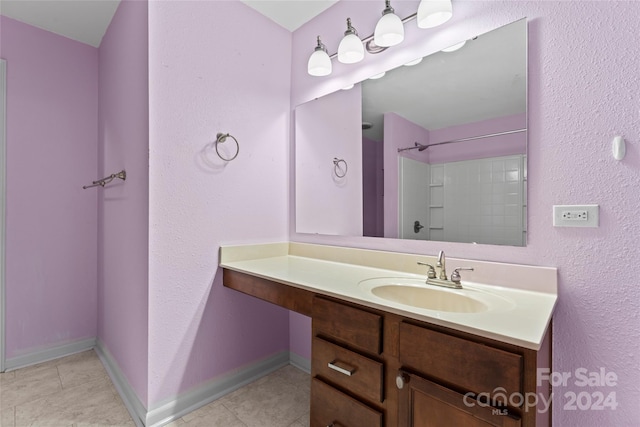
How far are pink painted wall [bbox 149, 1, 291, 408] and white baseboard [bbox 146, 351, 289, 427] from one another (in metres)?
0.04

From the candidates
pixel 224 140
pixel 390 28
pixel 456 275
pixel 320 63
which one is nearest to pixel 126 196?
pixel 224 140

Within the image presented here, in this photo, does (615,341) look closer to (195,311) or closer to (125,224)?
(195,311)

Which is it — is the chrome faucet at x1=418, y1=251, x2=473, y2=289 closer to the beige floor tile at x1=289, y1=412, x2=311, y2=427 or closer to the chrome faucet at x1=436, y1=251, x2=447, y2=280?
the chrome faucet at x1=436, y1=251, x2=447, y2=280

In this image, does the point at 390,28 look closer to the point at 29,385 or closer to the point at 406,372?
the point at 406,372

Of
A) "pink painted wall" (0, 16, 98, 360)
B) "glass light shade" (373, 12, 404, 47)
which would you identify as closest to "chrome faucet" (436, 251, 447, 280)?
"glass light shade" (373, 12, 404, 47)

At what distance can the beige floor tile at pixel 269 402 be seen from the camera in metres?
1.59

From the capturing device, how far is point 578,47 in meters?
1.11

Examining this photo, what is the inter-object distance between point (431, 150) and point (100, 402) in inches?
88.6

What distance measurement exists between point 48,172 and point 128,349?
148 centimetres

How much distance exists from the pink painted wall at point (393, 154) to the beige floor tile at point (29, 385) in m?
2.20

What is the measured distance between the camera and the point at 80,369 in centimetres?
208

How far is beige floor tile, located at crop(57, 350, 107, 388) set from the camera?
1.93 m

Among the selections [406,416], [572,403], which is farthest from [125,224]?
[572,403]

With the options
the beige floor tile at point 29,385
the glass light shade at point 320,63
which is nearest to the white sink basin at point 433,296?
the glass light shade at point 320,63
